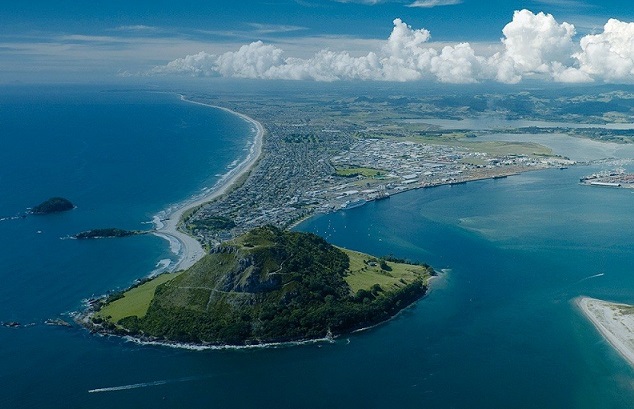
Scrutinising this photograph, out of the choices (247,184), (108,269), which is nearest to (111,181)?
(247,184)

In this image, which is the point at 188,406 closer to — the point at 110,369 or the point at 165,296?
the point at 110,369

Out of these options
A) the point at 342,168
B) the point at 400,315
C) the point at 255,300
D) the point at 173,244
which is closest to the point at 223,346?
the point at 255,300

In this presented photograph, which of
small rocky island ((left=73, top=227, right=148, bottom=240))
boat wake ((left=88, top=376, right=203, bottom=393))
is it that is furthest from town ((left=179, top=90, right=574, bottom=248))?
boat wake ((left=88, top=376, right=203, bottom=393))

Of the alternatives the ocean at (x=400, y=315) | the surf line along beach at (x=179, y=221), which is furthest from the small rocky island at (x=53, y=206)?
the surf line along beach at (x=179, y=221)

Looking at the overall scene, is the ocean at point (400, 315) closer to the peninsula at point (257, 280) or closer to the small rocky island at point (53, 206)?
the peninsula at point (257, 280)

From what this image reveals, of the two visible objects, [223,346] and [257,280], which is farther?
[257,280]

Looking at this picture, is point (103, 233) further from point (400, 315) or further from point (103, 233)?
point (400, 315)

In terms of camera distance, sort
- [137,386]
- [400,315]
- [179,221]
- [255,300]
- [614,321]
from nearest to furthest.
Result: 1. [137,386]
2. [614,321]
3. [255,300]
4. [400,315]
5. [179,221]

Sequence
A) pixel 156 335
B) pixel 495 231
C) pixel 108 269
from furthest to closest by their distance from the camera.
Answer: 1. pixel 495 231
2. pixel 108 269
3. pixel 156 335
